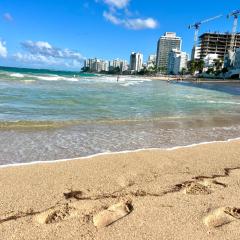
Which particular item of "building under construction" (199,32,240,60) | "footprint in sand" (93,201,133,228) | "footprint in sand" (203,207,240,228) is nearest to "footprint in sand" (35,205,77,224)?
"footprint in sand" (93,201,133,228)

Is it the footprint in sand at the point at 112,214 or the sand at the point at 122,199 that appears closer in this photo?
the sand at the point at 122,199

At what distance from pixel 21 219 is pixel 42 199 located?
0.59 metres

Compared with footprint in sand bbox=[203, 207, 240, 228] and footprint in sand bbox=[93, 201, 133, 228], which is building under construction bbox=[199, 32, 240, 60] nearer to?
footprint in sand bbox=[203, 207, 240, 228]

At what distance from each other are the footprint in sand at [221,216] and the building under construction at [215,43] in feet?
640

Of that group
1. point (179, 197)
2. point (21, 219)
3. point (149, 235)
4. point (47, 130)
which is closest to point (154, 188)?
point (179, 197)

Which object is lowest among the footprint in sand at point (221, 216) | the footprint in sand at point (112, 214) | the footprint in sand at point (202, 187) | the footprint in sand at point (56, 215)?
the footprint in sand at point (202, 187)

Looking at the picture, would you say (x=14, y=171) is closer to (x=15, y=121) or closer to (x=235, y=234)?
(x=235, y=234)

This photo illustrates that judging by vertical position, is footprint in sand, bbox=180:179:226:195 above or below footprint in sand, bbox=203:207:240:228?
below

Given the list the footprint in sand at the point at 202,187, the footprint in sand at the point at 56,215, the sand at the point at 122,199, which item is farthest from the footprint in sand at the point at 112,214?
the footprint in sand at the point at 202,187

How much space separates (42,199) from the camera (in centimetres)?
430

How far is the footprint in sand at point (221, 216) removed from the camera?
375 cm

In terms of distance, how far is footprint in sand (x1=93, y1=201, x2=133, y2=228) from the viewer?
369 centimetres

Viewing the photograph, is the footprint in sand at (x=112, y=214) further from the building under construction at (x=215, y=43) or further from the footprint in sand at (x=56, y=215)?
the building under construction at (x=215, y=43)

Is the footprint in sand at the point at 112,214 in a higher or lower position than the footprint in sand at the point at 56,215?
higher
